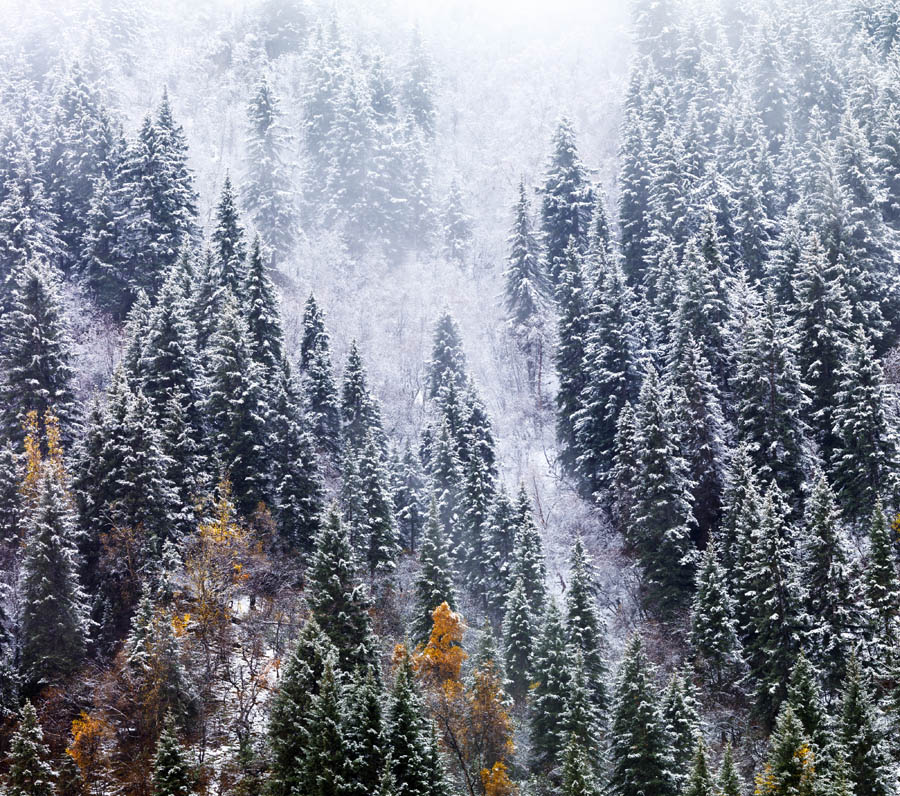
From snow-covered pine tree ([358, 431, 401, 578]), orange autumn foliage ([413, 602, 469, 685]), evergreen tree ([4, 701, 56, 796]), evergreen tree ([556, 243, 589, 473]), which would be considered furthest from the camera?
evergreen tree ([556, 243, 589, 473])

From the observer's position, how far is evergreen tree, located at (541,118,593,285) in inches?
2749

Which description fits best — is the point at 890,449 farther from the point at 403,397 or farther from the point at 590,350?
the point at 403,397

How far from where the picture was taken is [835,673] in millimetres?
38500

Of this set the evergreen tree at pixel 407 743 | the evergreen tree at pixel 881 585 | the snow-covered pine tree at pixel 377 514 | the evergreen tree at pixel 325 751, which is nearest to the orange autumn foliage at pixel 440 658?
the evergreen tree at pixel 407 743

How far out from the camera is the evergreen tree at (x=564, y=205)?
229 ft

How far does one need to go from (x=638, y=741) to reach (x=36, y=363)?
120ft

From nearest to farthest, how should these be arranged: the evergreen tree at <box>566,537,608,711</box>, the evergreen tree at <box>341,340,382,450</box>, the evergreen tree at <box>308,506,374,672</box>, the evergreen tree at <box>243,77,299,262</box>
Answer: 1. the evergreen tree at <box>308,506,374,672</box>
2. the evergreen tree at <box>566,537,608,711</box>
3. the evergreen tree at <box>341,340,382,450</box>
4. the evergreen tree at <box>243,77,299,262</box>

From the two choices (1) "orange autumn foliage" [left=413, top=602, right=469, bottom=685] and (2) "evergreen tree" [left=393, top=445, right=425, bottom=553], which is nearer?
(1) "orange autumn foliage" [left=413, top=602, right=469, bottom=685]

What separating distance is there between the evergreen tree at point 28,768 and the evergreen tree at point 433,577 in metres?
16.6

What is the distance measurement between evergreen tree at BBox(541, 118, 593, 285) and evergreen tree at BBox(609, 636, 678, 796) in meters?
37.4

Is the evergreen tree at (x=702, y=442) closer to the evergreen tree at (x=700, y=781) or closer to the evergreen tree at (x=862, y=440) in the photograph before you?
the evergreen tree at (x=862, y=440)

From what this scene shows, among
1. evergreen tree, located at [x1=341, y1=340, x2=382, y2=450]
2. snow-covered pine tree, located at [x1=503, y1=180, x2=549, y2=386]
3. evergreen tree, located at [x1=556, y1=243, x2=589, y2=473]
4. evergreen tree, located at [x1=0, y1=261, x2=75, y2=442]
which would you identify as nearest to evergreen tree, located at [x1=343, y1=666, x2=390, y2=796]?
evergreen tree, located at [x1=341, y1=340, x2=382, y2=450]

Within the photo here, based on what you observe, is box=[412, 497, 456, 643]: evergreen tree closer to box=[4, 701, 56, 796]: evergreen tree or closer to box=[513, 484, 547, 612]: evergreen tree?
box=[513, 484, 547, 612]: evergreen tree

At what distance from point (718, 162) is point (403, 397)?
29.0 m
